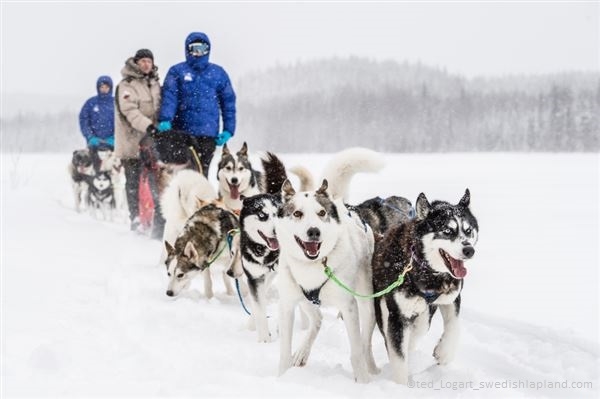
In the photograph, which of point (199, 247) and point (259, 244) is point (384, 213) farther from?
point (199, 247)

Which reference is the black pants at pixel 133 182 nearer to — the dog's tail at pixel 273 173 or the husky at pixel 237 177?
the husky at pixel 237 177

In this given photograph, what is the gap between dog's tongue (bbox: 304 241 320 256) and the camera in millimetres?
2879

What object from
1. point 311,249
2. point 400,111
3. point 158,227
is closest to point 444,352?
point 311,249

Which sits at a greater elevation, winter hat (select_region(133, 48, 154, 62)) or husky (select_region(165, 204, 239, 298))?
winter hat (select_region(133, 48, 154, 62))

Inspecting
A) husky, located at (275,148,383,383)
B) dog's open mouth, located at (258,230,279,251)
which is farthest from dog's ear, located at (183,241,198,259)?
husky, located at (275,148,383,383)

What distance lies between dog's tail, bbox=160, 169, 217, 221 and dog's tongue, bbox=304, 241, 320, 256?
254 cm

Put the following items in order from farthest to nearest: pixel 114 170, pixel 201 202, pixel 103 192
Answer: pixel 114 170 → pixel 103 192 → pixel 201 202

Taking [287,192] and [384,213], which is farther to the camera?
[384,213]

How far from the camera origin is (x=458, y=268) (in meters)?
2.64

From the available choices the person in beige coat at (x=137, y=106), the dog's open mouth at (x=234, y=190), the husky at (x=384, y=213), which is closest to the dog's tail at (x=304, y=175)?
the husky at (x=384, y=213)

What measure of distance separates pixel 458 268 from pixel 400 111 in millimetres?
45119

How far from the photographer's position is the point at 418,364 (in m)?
3.26

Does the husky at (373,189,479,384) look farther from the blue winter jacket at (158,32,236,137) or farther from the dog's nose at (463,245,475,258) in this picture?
the blue winter jacket at (158,32,236,137)

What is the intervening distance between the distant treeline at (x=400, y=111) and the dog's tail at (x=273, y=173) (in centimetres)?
3711
